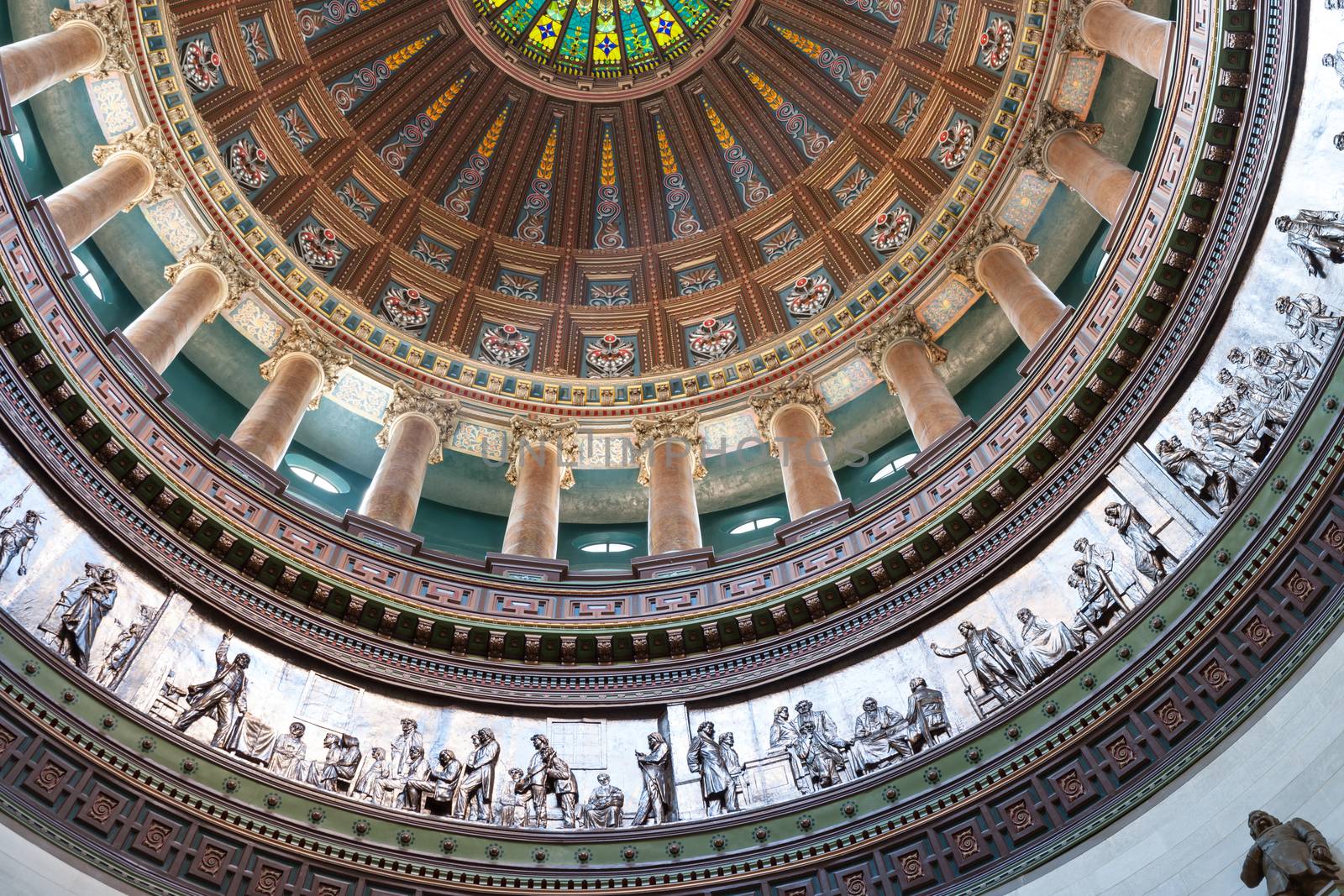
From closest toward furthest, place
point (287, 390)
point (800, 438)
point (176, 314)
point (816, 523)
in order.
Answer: point (816, 523), point (176, 314), point (287, 390), point (800, 438)

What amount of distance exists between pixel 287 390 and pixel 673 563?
30.0 feet

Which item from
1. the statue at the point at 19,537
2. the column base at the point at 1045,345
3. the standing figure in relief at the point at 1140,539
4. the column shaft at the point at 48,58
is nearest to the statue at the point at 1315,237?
the standing figure in relief at the point at 1140,539

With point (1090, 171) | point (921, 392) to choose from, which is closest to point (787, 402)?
point (921, 392)

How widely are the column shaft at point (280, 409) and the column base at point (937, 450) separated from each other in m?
10.4

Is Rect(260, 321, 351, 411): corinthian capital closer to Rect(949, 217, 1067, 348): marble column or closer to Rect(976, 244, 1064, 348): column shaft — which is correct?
Rect(949, 217, 1067, 348): marble column

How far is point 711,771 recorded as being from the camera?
13289mm

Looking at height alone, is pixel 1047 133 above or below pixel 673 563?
above

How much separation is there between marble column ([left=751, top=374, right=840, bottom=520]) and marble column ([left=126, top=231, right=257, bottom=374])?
10.9 m

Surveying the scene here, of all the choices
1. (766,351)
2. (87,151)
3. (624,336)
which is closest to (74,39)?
(87,151)

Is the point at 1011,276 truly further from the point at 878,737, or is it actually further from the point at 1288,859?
the point at 1288,859

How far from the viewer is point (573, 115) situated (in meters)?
31.4

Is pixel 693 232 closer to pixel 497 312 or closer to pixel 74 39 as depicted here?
pixel 497 312

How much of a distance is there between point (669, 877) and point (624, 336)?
17171mm

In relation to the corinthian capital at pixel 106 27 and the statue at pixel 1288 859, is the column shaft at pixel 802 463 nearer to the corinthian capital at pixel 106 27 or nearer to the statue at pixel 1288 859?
the statue at pixel 1288 859
